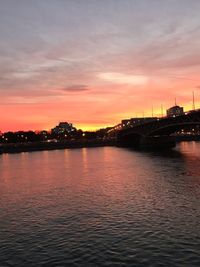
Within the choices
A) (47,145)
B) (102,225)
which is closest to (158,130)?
(47,145)

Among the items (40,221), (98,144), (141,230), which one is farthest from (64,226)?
(98,144)

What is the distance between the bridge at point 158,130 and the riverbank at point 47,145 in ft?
39.1

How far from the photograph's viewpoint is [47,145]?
579 feet

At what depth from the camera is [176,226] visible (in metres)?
26.7

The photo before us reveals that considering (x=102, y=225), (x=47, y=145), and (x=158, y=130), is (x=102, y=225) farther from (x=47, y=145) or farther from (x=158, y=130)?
(x=47, y=145)

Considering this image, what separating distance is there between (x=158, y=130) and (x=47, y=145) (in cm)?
5856

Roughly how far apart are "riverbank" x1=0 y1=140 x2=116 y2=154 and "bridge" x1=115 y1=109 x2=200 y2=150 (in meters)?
11.9

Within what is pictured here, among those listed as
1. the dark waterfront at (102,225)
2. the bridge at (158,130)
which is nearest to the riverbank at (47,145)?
the bridge at (158,130)

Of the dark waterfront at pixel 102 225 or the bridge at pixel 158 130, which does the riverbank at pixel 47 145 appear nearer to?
the bridge at pixel 158 130

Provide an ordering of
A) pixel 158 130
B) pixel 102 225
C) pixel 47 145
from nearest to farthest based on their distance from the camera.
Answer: pixel 102 225
pixel 158 130
pixel 47 145

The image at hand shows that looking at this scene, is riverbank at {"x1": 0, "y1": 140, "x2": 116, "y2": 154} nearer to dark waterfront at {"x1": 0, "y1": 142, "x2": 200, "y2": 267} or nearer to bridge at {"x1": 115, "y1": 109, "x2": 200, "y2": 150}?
bridge at {"x1": 115, "y1": 109, "x2": 200, "y2": 150}

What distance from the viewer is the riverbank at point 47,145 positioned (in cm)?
16538

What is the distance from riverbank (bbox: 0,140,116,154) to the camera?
165375mm

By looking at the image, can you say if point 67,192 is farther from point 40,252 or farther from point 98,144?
point 98,144
